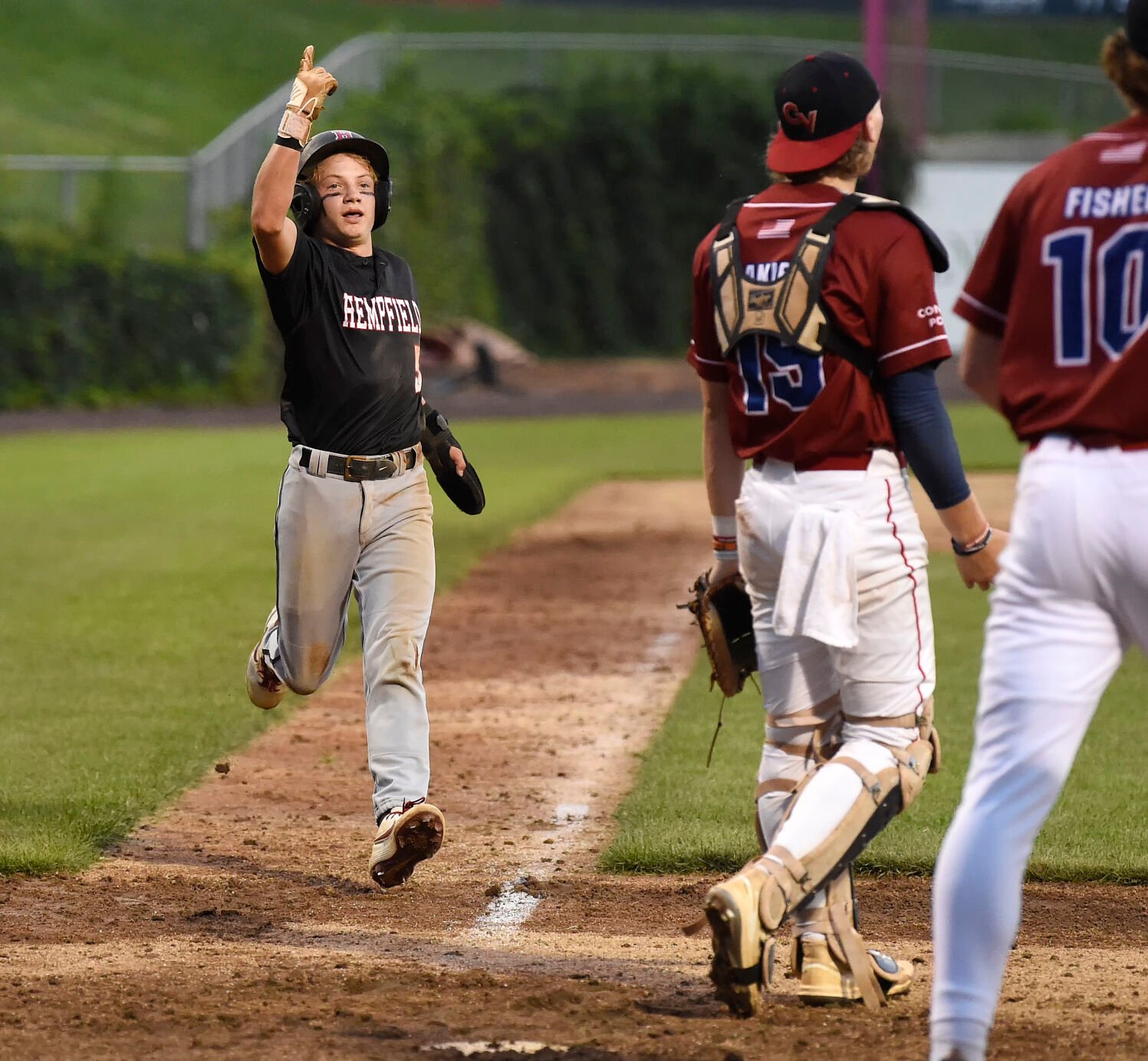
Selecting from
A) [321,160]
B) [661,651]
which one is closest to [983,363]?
[321,160]

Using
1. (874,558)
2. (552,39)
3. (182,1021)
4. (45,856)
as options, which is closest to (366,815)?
(45,856)

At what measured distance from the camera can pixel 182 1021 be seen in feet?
13.2

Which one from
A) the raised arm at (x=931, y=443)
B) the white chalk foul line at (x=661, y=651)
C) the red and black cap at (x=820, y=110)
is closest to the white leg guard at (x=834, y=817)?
the raised arm at (x=931, y=443)

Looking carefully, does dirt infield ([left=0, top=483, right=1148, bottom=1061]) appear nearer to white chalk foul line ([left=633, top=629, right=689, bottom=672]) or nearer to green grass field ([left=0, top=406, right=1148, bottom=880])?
green grass field ([left=0, top=406, right=1148, bottom=880])

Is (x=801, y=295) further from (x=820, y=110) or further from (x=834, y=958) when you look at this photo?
(x=834, y=958)

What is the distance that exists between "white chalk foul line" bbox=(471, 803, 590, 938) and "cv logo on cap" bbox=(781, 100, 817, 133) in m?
2.33

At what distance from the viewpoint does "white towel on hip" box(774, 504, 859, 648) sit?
3.83m

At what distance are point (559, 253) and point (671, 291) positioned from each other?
8.45 feet

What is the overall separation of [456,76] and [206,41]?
17.8 m

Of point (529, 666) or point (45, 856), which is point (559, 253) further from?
point (45, 856)

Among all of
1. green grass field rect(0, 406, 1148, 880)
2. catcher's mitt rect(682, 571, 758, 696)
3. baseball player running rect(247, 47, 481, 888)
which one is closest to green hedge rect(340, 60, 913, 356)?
green grass field rect(0, 406, 1148, 880)

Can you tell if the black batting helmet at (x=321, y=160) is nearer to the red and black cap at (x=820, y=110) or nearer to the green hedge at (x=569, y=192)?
the red and black cap at (x=820, y=110)

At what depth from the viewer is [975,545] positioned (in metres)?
4.14

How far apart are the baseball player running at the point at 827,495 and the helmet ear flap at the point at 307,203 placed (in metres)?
1.78
